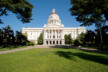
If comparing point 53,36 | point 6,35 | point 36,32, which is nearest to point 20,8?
point 6,35

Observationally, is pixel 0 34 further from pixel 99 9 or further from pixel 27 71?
pixel 99 9

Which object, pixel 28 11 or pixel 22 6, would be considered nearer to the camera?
pixel 22 6

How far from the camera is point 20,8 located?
15031mm

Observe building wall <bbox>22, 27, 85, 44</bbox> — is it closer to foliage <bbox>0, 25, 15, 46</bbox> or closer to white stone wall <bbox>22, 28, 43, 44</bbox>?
white stone wall <bbox>22, 28, 43, 44</bbox>

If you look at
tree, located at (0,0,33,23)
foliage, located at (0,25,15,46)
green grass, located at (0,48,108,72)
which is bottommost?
green grass, located at (0,48,108,72)

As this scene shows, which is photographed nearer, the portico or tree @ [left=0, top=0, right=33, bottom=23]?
tree @ [left=0, top=0, right=33, bottom=23]

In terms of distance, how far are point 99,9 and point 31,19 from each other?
15.2m

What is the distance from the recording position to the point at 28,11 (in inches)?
662

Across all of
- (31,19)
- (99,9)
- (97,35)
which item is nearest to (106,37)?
(97,35)

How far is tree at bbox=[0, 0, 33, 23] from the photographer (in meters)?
13.5

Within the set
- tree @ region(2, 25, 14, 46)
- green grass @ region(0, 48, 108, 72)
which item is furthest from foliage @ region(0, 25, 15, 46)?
green grass @ region(0, 48, 108, 72)

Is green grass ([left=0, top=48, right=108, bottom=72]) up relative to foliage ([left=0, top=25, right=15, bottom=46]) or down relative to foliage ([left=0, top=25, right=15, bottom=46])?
down

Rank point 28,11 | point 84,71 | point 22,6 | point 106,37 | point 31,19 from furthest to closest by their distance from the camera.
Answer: point 106,37
point 31,19
point 28,11
point 22,6
point 84,71

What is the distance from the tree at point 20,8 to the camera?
1348 cm
